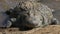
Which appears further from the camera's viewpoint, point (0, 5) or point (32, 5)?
point (0, 5)

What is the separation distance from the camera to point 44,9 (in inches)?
187

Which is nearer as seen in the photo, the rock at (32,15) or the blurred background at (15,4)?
the rock at (32,15)

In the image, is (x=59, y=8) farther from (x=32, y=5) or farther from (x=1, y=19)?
(x=1, y=19)

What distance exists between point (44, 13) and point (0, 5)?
1.91 m

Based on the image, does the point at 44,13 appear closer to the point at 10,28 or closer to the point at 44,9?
the point at 44,9

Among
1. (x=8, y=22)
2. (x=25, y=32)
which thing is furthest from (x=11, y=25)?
(x=25, y=32)

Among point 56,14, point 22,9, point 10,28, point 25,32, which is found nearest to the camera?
point 25,32

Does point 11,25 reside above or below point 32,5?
below

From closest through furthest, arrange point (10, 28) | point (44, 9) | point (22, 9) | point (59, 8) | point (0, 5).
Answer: point (10, 28)
point (22, 9)
point (44, 9)
point (59, 8)
point (0, 5)

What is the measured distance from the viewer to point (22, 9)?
4.36 m

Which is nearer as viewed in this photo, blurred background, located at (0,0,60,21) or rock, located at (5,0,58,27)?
rock, located at (5,0,58,27)

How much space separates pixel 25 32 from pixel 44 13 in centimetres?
104

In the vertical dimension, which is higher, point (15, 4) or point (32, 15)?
point (15, 4)

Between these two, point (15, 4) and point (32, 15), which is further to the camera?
point (15, 4)
